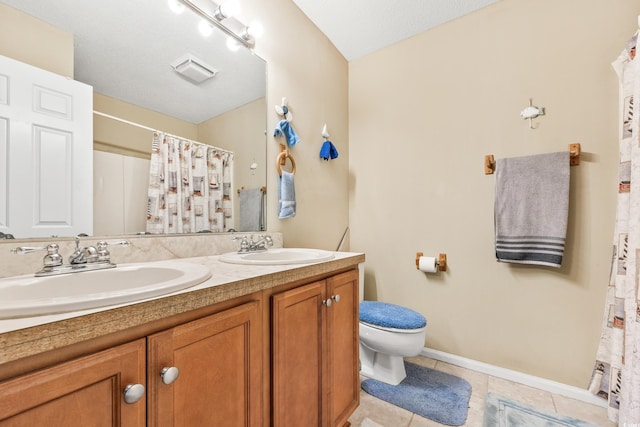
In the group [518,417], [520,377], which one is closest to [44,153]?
[518,417]

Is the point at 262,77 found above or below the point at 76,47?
above

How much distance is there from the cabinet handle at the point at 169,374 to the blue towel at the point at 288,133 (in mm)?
1331

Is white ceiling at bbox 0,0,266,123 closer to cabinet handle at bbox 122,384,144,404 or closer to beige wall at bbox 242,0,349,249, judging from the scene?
beige wall at bbox 242,0,349,249

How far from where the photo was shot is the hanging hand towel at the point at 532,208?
151 cm

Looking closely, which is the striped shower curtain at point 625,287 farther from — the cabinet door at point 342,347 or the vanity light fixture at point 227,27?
the vanity light fixture at point 227,27

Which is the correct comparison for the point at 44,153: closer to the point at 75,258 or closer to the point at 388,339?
the point at 75,258

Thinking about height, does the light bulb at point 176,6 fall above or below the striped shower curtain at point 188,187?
above

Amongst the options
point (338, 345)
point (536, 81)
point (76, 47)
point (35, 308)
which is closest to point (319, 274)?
point (338, 345)

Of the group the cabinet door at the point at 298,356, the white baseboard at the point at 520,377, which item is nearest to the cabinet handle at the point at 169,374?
the cabinet door at the point at 298,356

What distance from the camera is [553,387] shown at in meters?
1.57

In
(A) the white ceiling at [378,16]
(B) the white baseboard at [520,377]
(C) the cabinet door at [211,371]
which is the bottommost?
(B) the white baseboard at [520,377]

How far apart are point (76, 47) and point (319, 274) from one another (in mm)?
1163

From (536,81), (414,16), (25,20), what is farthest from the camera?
(414,16)

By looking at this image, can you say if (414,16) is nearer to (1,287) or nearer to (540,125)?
(540,125)
